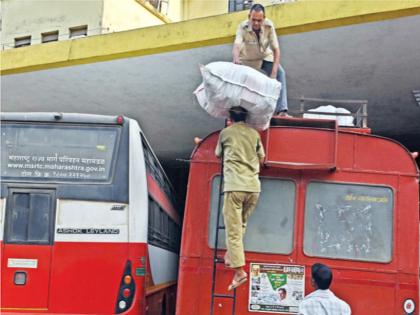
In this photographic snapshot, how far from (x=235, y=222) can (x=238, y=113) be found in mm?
1080

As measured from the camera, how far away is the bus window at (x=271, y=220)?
6312 mm

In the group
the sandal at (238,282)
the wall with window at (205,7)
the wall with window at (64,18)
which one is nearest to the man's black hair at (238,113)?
the sandal at (238,282)

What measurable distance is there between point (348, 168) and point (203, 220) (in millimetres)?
1600

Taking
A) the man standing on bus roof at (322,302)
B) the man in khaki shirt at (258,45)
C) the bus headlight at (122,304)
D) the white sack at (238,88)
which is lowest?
the bus headlight at (122,304)

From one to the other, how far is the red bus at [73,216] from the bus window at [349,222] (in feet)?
6.11

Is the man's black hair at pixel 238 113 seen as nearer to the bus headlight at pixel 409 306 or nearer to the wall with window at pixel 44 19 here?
the bus headlight at pixel 409 306

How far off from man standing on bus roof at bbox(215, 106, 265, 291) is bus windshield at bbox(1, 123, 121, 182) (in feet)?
5.14

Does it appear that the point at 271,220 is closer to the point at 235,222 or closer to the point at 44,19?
the point at 235,222

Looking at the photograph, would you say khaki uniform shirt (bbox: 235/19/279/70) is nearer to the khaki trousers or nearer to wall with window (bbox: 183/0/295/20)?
the khaki trousers

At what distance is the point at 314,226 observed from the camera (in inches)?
250

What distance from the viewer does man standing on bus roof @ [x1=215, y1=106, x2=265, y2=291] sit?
5895mm

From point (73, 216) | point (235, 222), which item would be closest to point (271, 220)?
point (235, 222)

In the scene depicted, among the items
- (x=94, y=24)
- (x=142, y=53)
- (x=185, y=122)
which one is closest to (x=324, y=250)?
(x=142, y=53)

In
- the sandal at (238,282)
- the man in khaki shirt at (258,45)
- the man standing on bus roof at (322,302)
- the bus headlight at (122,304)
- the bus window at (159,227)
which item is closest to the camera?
the man standing on bus roof at (322,302)
